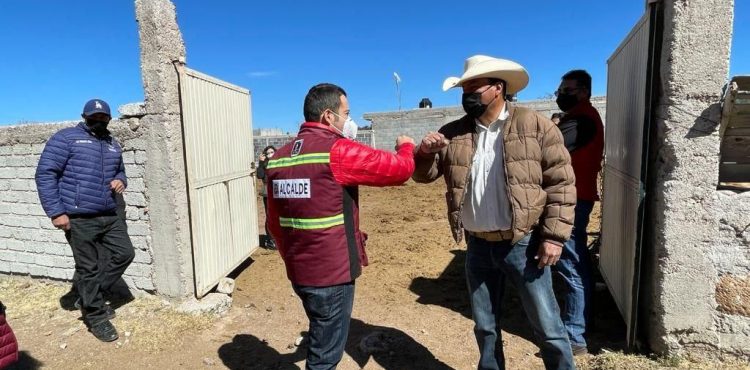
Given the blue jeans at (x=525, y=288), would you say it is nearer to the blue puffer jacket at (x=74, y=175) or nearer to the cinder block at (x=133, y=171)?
the blue puffer jacket at (x=74, y=175)

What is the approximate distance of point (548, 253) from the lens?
7.89ft

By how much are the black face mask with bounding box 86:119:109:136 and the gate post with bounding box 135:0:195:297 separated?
1.23ft

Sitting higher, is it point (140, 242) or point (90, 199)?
point (90, 199)

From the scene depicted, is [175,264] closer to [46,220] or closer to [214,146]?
[214,146]

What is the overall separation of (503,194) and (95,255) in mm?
3848

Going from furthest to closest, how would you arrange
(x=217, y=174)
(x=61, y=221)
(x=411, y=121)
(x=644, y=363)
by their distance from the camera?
(x=411, y=121) → (x=217, y=174) → (x=61, y=221) → (x=644, y=363)

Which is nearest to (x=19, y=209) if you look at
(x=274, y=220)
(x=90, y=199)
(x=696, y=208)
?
(x=90, y=199)

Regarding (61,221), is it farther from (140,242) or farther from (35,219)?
(35,219)

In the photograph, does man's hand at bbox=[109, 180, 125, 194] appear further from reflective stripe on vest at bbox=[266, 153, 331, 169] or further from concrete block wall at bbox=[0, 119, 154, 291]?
reflective stripe on vest at bbox=[266, 153, 331, 169]

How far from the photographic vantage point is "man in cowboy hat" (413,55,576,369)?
240 centimetres

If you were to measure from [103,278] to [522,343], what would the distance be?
3.89 meters

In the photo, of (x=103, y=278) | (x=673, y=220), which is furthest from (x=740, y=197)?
(x=103, y=278)

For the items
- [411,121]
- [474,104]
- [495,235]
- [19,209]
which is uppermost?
[411,121]

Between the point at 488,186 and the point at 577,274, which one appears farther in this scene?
the point at 577,274
